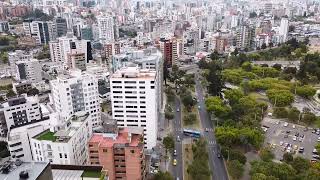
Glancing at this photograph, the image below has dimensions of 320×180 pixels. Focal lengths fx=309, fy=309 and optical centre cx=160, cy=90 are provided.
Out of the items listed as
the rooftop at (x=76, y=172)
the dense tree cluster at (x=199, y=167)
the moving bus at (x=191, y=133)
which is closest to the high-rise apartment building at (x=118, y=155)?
the dense tree cluster at (x=199, y=167)

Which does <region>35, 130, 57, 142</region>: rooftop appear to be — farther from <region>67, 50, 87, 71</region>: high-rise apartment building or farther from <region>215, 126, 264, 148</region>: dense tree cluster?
<region>67, 50, 87, 71</region>: high-rise apartment building

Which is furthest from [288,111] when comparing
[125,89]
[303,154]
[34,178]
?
[34,178]

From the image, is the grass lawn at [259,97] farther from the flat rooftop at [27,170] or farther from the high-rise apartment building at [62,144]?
the flat rooftop at [27,170]

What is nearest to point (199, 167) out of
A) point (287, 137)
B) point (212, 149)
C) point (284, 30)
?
point (212, 149)

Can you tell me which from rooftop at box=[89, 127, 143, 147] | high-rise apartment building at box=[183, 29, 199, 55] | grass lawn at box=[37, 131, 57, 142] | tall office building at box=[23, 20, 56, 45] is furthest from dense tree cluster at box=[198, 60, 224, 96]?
tall office building at box=[23, 20, 56, 45]

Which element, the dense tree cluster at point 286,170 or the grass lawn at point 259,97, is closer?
the dense tree cluster at point 286,170
